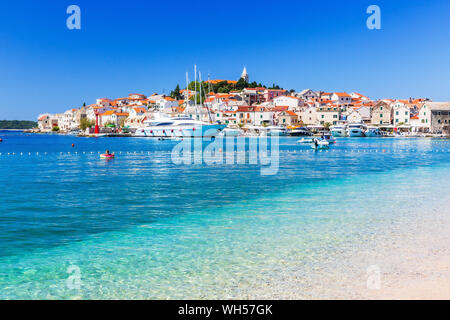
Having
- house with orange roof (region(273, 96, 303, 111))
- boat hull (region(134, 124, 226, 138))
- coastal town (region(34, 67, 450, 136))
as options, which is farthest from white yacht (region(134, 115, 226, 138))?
house with orange roof (region(273, 96, 303, 111))

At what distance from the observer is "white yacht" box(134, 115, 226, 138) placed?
96750 mm

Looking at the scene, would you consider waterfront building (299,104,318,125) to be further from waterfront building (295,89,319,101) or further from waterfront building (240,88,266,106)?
waterfront building (295,89,319,101)

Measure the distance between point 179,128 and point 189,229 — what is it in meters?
88.7

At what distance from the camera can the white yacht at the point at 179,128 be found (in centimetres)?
9675

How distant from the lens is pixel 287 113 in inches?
5167

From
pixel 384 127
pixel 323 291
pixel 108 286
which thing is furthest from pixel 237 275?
pixel 384 127

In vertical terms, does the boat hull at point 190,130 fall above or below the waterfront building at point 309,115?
below

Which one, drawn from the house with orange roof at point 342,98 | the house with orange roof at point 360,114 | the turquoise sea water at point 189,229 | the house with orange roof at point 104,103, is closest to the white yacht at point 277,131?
the house with orange roof at point 360,114

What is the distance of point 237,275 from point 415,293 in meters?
Result: 3.48

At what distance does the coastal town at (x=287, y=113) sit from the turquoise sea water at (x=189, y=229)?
6682 cm

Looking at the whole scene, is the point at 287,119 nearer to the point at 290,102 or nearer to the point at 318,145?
the point at 290,102

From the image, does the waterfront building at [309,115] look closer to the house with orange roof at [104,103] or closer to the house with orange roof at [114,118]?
the house with orange roof at [114,118]

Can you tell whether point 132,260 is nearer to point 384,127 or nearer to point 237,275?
point 237,275
